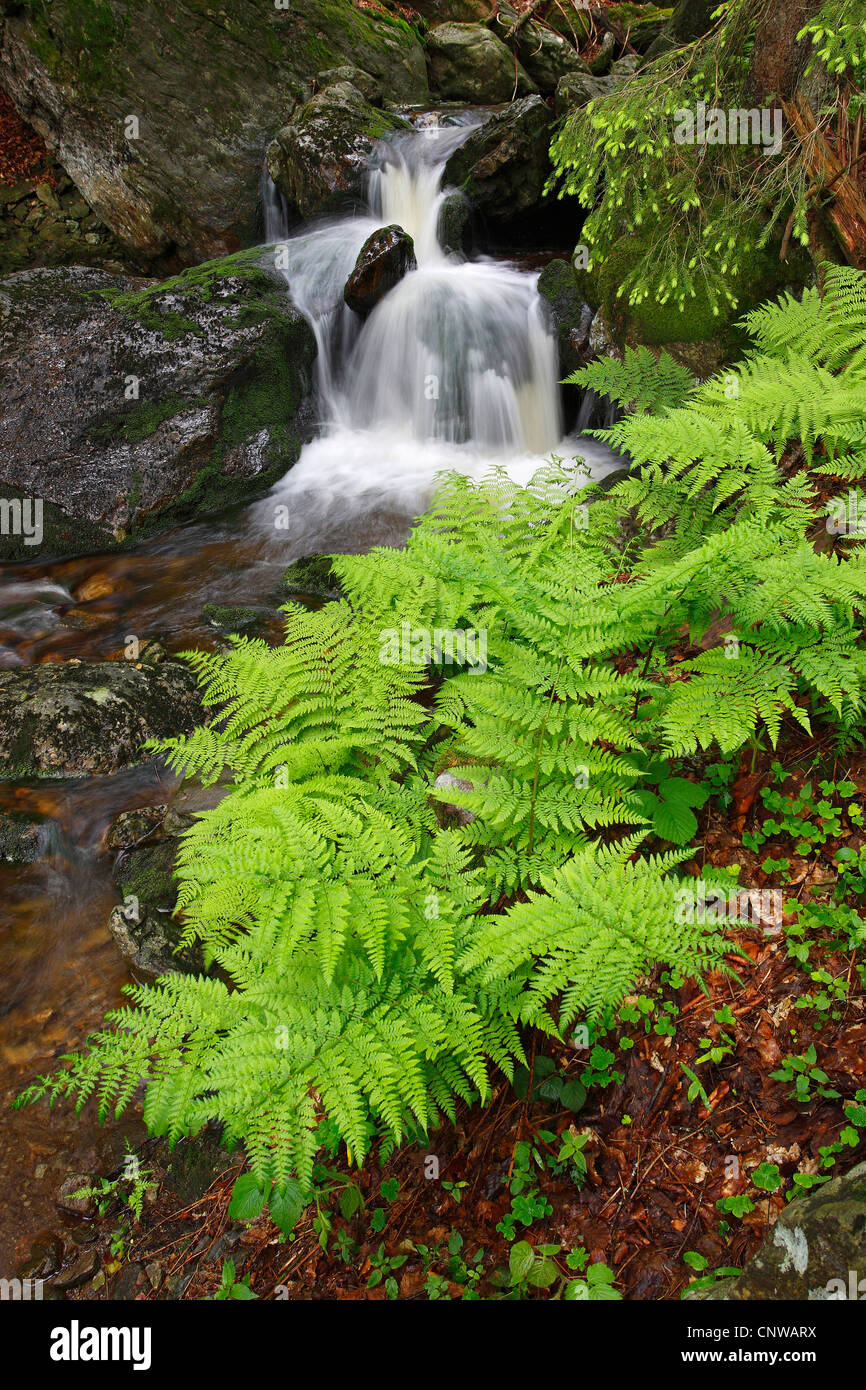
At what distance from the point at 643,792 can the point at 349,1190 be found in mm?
1763

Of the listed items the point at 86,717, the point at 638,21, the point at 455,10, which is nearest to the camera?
the point at 86,717

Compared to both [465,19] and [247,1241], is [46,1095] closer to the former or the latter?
[247,1241]

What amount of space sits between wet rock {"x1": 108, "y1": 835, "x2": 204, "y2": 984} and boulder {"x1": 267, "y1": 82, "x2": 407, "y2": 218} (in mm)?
12237

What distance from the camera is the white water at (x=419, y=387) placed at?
9570mm

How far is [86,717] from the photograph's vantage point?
5.97 m

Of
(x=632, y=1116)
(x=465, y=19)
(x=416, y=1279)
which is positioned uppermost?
(x=465, y=19)

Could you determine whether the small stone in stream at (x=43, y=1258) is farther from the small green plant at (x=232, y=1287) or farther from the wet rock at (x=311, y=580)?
the wet rock at (x=311, y=580)

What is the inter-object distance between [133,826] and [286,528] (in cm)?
489

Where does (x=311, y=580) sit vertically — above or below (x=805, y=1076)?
above

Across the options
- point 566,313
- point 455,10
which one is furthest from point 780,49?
point 455,10

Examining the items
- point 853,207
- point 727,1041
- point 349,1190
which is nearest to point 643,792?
point 727,1041

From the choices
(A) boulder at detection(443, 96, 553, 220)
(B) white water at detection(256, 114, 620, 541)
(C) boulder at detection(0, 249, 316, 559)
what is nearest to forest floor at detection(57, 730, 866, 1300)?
(B) white water at detection(256, 114, 620, 541)

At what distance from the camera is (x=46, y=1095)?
3.98m

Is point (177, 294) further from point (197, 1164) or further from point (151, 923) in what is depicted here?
point (197, 1164)
